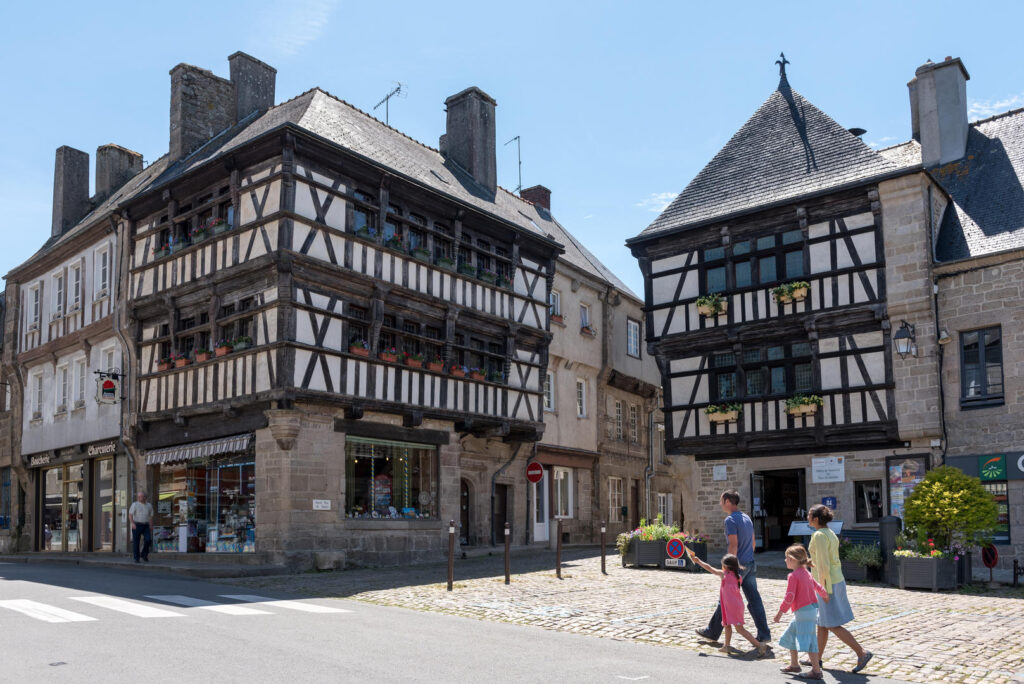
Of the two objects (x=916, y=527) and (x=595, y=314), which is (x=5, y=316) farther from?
(x=916, y=527)

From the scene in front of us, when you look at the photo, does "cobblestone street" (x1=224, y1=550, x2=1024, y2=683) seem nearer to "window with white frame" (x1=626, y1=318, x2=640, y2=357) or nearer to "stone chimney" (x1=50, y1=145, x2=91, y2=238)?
"window with white frame" (x1=626, y1=318, x2=640, y2=357)

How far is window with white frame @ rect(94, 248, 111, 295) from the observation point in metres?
23.5

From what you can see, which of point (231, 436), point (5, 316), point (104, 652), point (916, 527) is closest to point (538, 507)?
point (231, 436)

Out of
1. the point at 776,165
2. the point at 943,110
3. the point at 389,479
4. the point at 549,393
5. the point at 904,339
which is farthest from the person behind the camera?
the point at 549,393

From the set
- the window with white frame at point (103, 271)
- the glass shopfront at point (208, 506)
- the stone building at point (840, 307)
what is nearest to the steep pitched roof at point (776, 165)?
the stone building at point (840, 307)

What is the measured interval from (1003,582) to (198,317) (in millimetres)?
16430

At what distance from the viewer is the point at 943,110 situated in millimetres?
22469

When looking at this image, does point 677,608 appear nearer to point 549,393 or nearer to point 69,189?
point 549,393

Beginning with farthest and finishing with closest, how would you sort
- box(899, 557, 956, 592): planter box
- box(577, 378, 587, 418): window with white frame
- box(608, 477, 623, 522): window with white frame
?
1. box(608, 477, 623, 522): window with white frame
2. box(577, 378, 587, 418): window with white frame
3. box(899, 557, 956, 592): planter box

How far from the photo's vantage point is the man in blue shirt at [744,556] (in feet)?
29.0

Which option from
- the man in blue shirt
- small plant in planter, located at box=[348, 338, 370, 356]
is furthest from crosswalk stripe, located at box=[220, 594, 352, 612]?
small plant in planter, located at box=[348, 338, 370, 356]

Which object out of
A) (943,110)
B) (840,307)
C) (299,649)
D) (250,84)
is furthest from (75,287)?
(943,110)

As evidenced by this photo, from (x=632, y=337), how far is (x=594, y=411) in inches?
150

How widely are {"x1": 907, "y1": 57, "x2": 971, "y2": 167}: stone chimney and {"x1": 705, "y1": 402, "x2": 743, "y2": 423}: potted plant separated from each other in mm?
7346
